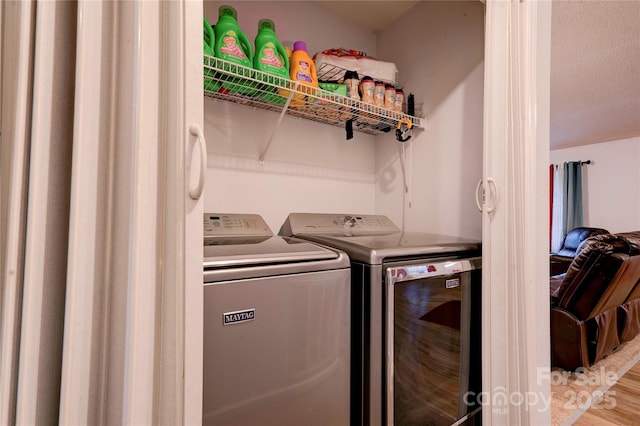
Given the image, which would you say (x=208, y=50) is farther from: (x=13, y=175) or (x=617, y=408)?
(x=617, y=408)

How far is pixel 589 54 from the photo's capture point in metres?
2.64

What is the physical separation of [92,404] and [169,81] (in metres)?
0.60

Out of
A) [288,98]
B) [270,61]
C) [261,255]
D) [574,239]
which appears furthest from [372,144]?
[574,239]

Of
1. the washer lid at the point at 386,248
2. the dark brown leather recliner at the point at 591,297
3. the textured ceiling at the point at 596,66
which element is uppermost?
the textured ceiling at the point at 596,66

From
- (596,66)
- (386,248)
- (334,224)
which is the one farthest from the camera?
(596,66)

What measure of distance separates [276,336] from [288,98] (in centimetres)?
113

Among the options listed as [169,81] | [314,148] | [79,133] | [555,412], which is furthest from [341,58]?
[555,412]

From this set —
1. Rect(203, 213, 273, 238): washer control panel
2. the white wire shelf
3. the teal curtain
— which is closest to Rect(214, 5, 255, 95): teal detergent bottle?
the white wire shelf

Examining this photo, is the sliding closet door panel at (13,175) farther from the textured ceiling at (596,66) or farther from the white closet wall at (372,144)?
the textured ceiling at (596,66)

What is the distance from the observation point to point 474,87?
1.75 m

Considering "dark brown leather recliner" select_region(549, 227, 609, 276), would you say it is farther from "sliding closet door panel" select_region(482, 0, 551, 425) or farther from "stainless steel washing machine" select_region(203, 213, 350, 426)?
"stainless steel washing machine" select_region(203, 213, 350, 426)

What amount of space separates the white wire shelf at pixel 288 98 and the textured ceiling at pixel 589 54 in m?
0.83

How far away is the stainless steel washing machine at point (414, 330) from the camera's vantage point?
1175mm

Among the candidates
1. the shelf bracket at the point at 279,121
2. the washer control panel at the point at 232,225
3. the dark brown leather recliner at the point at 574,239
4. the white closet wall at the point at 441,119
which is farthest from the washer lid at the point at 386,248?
the dark brown leather recliner at the point at 574,239
